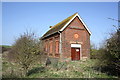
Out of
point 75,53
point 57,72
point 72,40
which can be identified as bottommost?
point 57,72

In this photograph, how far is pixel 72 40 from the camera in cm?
1828

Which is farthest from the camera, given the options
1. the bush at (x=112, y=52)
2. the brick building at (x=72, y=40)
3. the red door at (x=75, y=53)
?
the red door at (x=75, y=53)

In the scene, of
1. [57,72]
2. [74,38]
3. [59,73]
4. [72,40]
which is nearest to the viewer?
[59,73]

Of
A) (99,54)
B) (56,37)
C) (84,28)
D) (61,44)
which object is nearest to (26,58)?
(99,54)

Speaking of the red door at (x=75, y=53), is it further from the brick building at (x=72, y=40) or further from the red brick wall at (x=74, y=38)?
the red brick wall at (x=74, y=38)

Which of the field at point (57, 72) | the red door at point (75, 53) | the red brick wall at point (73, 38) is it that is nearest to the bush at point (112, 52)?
the field at point (57, 72)

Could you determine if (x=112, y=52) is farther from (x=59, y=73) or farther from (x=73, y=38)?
(x=73, y=38)

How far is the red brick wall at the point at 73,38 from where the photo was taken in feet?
57.6

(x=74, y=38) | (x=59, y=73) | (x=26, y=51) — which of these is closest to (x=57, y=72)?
(x=59, y=73)

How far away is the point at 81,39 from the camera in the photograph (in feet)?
62.6

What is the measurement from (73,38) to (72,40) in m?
0.44

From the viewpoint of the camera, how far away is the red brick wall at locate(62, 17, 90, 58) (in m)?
17.5

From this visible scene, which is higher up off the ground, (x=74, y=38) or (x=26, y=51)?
(x=74, y=38)

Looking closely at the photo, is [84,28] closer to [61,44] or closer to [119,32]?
[61,44]
